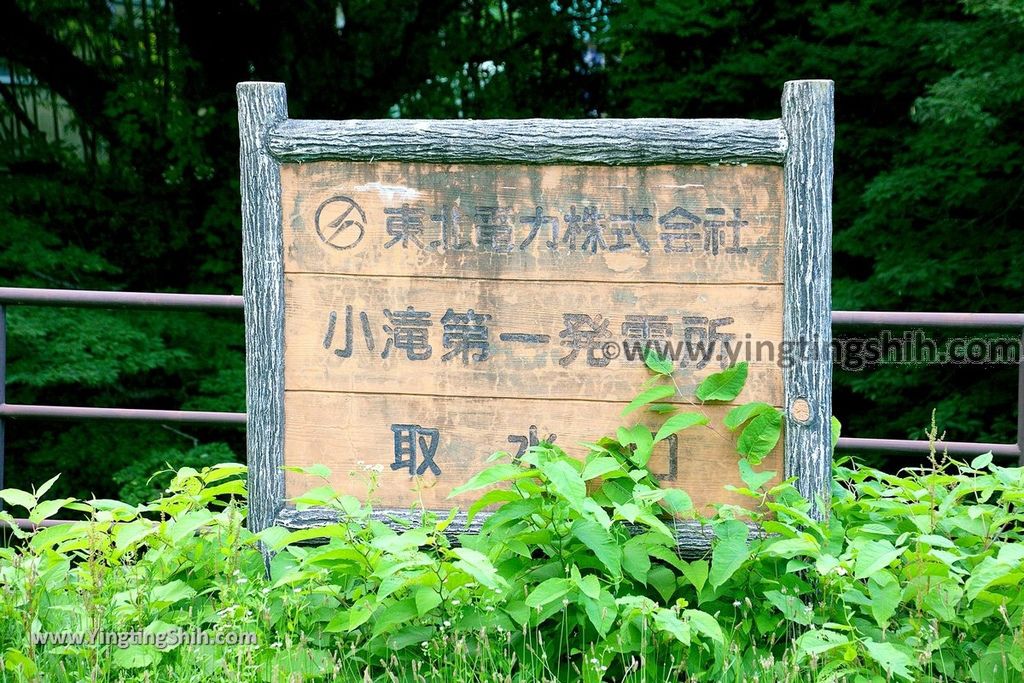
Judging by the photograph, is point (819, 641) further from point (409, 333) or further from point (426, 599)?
point (409, 333)

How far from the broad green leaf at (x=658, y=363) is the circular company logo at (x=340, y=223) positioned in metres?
0.87

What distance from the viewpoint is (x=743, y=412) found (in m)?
2.50

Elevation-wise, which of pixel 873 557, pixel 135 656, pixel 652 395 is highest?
pixel 652 395

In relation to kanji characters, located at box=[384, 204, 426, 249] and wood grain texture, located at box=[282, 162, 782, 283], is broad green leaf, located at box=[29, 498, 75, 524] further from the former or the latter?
kanji characters, located at box=[384, 204, 426, 249]

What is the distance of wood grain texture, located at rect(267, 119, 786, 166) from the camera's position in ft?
8.33

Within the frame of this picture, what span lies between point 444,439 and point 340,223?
2.23ft

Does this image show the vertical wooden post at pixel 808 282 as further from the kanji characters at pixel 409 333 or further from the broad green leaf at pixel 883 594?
the kanji characters at pixel 409 333

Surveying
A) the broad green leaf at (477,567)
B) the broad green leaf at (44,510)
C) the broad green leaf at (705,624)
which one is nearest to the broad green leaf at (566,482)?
the broad green leaf at (477,567)

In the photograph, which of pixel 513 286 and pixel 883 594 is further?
pixel 513 286

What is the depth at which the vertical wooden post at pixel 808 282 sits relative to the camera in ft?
8.19

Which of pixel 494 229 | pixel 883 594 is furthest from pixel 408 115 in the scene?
pixel 883 594

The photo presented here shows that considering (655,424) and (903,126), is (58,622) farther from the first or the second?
(903,126)

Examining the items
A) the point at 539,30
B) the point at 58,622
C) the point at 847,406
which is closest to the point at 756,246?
the point at 58,622

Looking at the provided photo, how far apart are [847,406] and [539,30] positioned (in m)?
4.44
